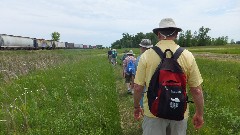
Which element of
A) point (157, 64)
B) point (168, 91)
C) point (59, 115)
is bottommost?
point (59, 115)

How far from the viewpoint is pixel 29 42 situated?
60.4m

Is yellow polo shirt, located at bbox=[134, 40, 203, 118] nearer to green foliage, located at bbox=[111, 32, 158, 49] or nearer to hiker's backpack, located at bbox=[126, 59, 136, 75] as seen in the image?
hiker's backpack, located at bbox=[126, 59, 136, 75]

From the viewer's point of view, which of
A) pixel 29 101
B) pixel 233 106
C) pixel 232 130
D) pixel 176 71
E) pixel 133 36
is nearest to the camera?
pixel 176 71

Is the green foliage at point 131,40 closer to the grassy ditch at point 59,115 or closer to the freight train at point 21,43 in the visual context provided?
the freight train at point 21,43

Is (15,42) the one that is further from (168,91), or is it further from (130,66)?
(168,91)

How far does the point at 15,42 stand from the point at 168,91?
168ft

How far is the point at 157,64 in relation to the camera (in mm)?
4004

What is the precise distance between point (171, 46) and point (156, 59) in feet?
0.90

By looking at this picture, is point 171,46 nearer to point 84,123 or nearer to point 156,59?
point 156,59

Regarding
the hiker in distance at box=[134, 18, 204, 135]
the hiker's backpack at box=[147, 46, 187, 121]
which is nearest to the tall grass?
the hiker in distance at box=[134, 18, 204, 135]

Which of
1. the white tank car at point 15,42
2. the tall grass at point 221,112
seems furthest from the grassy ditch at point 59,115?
the white tank car at point 15,42

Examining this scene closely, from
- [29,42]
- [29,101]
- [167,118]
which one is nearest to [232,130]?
[167,118]

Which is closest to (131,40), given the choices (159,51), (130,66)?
(130,66)

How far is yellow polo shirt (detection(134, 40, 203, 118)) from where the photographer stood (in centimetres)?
402
